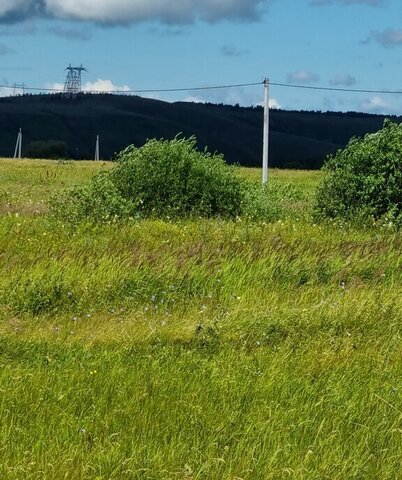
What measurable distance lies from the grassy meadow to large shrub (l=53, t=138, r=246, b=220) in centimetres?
378

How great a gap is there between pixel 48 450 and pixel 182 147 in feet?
47.0

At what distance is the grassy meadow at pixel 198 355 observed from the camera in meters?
4.78

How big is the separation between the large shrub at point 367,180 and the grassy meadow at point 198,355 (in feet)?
12.1

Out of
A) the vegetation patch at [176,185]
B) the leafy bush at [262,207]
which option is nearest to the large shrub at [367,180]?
the leafy bush at [262,207]

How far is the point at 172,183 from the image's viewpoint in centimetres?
1806

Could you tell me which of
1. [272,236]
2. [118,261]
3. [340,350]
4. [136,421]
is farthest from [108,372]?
[272,236]

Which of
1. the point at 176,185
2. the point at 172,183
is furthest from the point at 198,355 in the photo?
the point at 172,183

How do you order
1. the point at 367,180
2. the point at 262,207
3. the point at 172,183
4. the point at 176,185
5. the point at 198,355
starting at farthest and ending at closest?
1. the point at 262,207
2. the point at 172,183
3. the point at 176,185
4. the point at 367,180
5. the point at 198,355

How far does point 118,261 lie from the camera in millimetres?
10711

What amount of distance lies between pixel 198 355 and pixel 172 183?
442 inches

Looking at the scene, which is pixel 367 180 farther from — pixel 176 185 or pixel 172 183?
pixel 172 183

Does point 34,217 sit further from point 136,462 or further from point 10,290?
point 136,462

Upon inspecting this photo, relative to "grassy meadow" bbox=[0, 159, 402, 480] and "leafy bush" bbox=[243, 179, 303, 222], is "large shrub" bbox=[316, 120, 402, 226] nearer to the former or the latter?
"leafy bush" bbox=[243, 179, 303, 222]

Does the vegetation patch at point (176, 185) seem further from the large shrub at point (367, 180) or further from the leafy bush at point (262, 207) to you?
the large shrub at point (367, 180)
